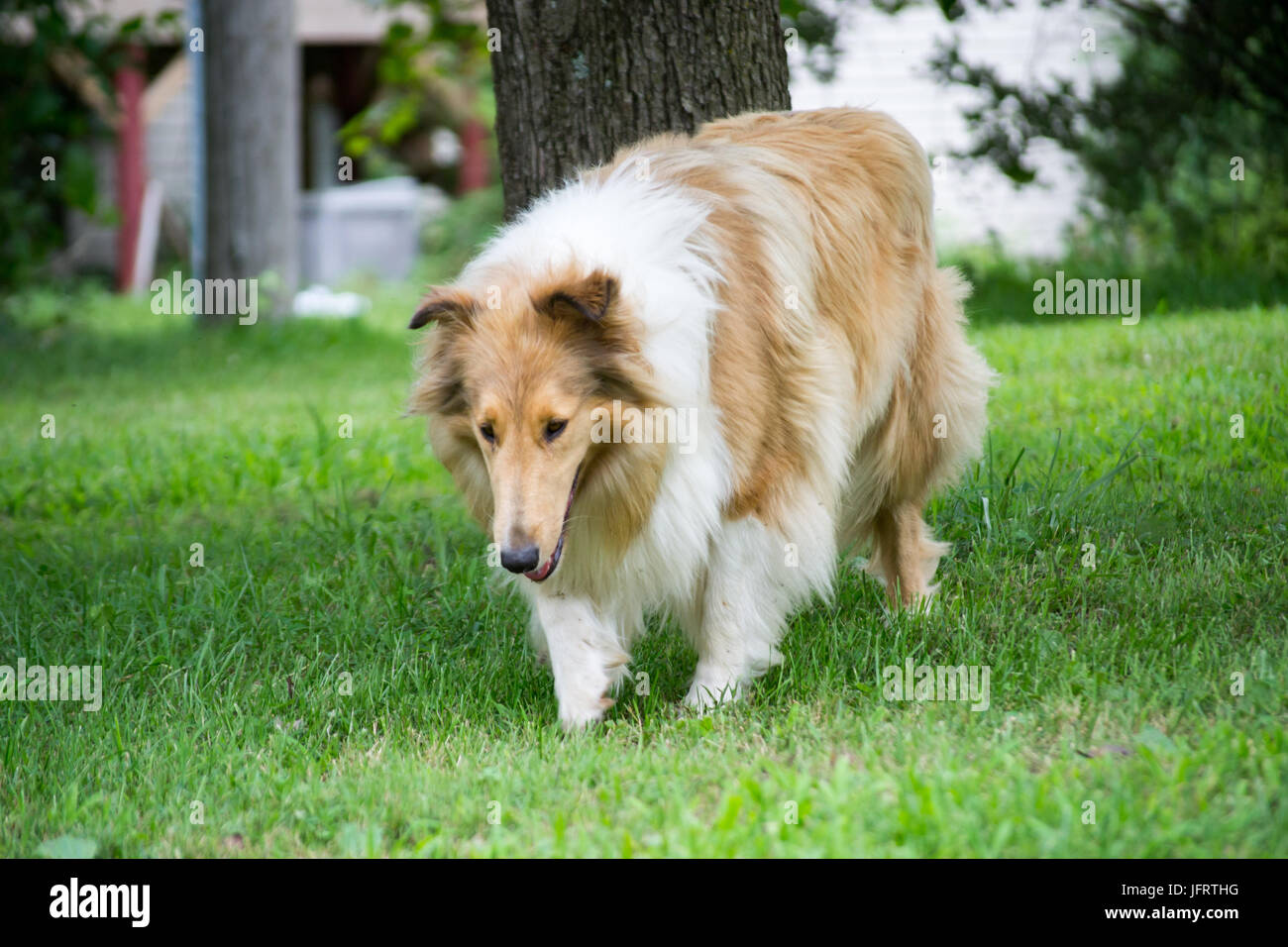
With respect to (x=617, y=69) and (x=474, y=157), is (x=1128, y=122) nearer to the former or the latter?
(x=617, y=69)

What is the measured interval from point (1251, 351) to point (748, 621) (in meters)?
3.93

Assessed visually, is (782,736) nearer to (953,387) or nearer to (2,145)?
(953,387)

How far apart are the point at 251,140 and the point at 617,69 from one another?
28.1ft

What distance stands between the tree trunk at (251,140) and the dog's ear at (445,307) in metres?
9.72

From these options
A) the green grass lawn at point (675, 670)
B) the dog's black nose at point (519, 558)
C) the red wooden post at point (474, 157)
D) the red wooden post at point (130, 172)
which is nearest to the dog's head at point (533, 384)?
the dog's black nose at point (519, 558)

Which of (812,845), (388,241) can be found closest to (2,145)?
(388,241)

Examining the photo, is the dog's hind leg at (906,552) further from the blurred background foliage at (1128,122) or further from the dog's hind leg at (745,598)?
the blurred background foliage at (1128,122)

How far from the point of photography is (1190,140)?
A: 428 inches

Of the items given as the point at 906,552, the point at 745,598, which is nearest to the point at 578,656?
the point at 745,598

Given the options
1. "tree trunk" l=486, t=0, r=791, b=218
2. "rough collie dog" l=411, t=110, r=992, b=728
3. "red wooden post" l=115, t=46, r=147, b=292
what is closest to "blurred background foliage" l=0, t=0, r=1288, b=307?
"tree trunk" l=486, t=0, r=791, b=218

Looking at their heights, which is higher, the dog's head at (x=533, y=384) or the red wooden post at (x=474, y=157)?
the red wooden post at (x=474, y=157)

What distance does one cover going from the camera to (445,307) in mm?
3480

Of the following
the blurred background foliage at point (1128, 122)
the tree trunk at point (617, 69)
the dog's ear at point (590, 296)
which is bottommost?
the dog's ear at point (590, 296)

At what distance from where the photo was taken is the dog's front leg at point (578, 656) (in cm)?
372
